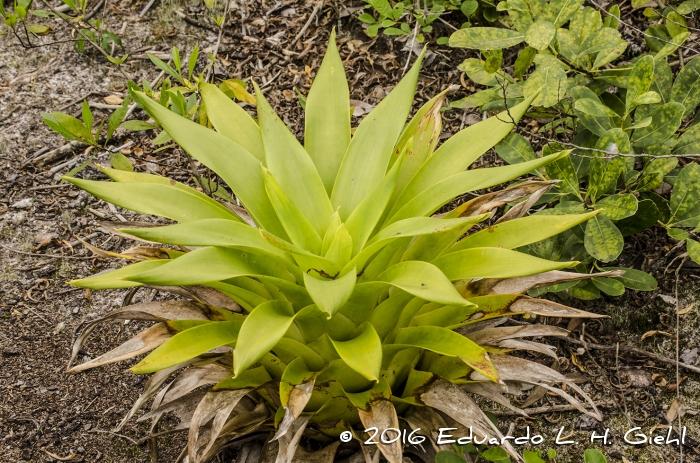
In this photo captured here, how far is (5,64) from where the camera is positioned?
2.99m

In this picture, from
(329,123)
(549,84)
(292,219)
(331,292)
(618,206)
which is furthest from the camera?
(549,84)

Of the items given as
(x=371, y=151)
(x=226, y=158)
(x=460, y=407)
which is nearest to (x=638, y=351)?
(x=460, y=407)

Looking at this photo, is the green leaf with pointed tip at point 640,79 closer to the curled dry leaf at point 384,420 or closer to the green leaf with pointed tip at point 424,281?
the green leaf with pointed tip at point 424,281

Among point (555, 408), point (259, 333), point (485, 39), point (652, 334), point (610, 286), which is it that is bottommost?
point (555, 408)

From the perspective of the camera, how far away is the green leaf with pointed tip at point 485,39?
1.83 metres

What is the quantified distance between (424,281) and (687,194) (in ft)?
3.57

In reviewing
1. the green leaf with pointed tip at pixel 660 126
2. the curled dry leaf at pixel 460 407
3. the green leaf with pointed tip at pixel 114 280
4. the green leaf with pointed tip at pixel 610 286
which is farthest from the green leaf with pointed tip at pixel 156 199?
the green leaf with pointed tip at pixel 660 126

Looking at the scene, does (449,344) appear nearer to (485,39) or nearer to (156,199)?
(156,199)

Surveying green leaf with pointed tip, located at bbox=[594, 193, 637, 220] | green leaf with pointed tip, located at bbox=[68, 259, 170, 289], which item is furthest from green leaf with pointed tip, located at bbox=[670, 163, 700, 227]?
green leaf with pointed tip, located at bbox=[68, 259, 170, 289]

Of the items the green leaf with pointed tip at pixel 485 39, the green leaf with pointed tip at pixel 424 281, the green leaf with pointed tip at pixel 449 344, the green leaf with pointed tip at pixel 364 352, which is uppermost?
the green leaf with pointed tip at pixel 485 39

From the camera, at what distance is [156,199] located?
1346 mm

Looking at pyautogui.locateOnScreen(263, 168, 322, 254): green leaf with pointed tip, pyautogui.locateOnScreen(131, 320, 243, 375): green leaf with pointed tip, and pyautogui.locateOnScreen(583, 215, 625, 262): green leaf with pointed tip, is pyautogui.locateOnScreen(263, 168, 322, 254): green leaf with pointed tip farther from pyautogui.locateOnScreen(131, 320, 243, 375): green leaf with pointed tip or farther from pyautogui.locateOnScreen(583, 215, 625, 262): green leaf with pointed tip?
pyautogui.locateOnScreen(583, 215, 625, 262): green leaf with pointed tip

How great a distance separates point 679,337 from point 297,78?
1957 mm

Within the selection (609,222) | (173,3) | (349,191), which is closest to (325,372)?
(349,191)
